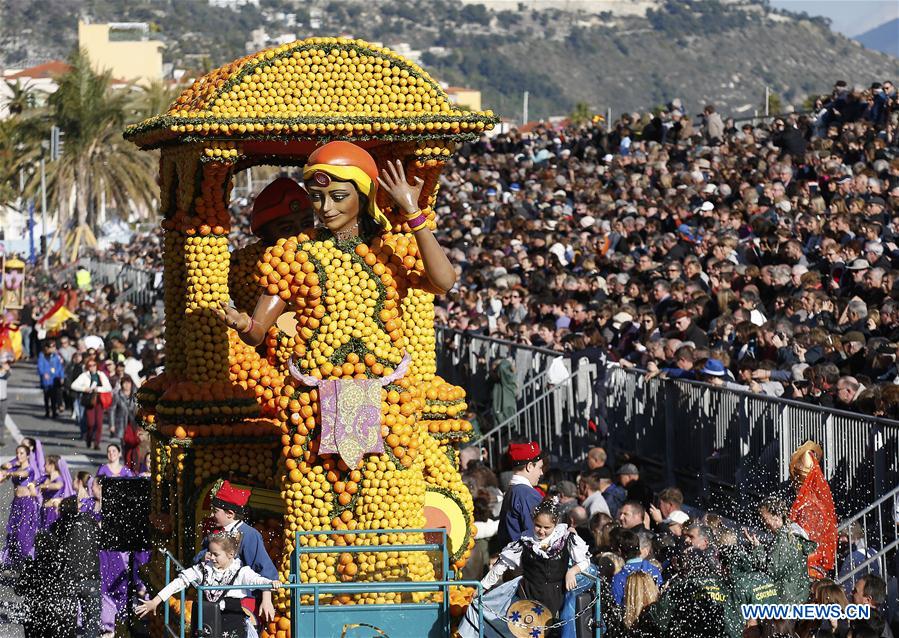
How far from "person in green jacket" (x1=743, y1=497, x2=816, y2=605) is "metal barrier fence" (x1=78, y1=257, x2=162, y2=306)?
85.1 feet

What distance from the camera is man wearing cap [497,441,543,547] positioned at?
436 inches

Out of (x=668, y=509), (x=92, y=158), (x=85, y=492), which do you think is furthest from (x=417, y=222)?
(x=92, y=158)

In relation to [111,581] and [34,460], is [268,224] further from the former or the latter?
[34,460]

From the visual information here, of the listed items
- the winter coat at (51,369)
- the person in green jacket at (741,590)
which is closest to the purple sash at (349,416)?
the person in green jacket at (741,590)

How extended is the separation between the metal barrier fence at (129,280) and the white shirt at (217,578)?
25930 millimetres

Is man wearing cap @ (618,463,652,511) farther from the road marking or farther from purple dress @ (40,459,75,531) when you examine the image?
the road marking

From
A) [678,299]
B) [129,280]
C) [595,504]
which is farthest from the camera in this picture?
[129,280]

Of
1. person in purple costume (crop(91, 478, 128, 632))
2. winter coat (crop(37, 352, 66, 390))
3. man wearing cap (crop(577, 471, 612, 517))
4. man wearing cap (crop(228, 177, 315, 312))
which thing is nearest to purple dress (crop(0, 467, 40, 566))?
person in purple costume (crop(91, 478, 128, 632))

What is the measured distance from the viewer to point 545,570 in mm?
9164

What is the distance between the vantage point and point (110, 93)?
63094 mm

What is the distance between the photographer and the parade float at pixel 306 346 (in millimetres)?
9188

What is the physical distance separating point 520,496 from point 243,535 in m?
2.44

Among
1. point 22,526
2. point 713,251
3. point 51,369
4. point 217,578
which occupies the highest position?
point 713,251

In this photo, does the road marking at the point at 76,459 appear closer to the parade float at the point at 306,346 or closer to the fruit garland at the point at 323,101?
the parade float at the point at 306,346
